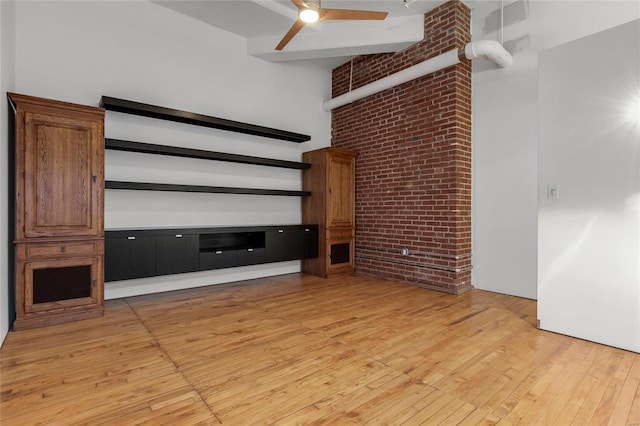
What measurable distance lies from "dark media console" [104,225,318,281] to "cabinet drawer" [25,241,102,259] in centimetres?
27

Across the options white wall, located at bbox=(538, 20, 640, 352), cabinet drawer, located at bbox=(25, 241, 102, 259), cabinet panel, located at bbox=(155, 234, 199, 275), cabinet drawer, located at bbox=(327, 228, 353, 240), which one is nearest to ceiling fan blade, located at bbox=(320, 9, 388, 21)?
white wall, located at bbox=(538, 20, 640, 352)

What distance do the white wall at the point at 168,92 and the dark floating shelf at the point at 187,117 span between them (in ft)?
0.59

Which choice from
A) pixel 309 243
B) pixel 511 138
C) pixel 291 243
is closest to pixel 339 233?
pixel 309 243

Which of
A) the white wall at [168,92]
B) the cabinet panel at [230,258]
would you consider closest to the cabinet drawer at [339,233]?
the white wall at [168,92]

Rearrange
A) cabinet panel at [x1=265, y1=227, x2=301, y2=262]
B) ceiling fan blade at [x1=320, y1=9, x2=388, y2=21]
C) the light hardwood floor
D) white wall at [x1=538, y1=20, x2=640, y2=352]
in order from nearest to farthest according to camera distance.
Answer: the light hardwood floor, white wall at [x1=538, y1=20, x2=640, y2=352], ceiling fan blade at [x1=320, y1=9, x2=388, y2=21], cabinet panel at [x1=265, y1=227, x2=301, y2=262]

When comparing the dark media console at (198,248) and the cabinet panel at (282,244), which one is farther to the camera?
the cabinet panel at (282,244)

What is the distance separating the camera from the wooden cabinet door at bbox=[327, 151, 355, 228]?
5.18 m

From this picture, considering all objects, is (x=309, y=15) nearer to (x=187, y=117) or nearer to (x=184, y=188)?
(x=187, y=117)

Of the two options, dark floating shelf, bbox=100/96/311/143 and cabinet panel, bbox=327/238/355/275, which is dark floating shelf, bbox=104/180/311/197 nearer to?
dark floating shelf, bbox=100/96/311/143

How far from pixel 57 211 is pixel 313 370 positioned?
271cm

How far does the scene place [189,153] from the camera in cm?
409

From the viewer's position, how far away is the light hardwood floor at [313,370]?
5.58 ft

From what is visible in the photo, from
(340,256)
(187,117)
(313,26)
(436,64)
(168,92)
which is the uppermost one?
(313,26)

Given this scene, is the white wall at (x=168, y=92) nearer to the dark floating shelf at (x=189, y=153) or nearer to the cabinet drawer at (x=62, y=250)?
the dark floating shelf at (x=189, y=153)
